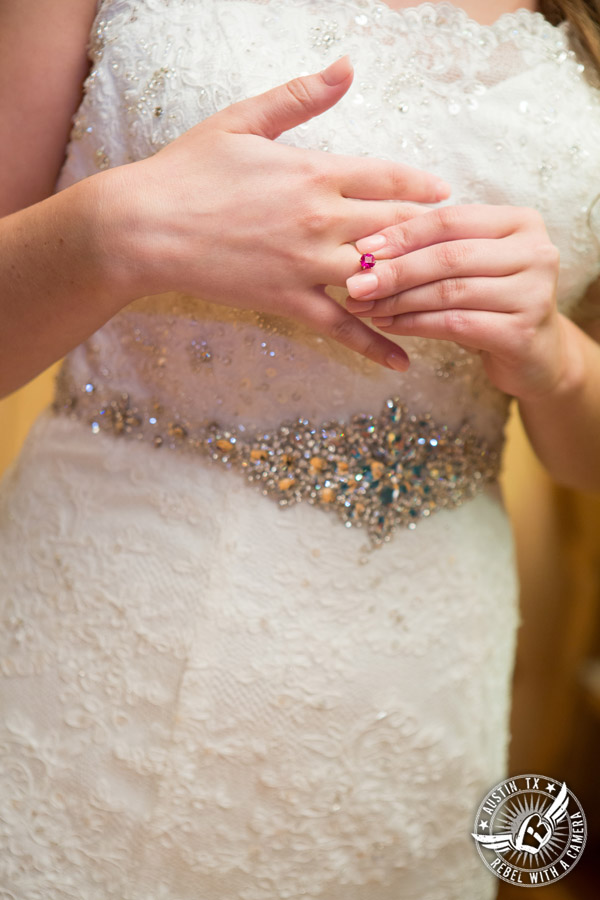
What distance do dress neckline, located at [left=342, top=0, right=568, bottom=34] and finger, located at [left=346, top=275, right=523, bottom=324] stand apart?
325 millimetres

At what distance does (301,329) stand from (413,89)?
263mm

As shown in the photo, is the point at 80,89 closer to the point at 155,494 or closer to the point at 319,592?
the point at 155,494

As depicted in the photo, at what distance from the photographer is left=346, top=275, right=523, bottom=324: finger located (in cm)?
67

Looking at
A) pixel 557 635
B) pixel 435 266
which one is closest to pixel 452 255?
pixel 435 266

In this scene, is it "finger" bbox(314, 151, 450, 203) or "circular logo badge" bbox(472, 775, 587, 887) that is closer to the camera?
"finger" bbox(314, 151, 450, 203)

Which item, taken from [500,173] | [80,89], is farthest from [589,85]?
[80,89]

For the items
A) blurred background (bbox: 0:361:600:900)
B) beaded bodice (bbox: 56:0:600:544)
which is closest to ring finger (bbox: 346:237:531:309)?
beaded bodice (bbox: 56:0:600:544)

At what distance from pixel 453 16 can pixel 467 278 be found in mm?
343

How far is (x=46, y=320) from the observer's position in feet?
2.40

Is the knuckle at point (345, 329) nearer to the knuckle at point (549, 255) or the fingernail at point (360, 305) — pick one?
the fingernail at point (360, 305)

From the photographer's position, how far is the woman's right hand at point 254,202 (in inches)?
25.7

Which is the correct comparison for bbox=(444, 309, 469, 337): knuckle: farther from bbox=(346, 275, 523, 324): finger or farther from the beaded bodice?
the beaded bodice

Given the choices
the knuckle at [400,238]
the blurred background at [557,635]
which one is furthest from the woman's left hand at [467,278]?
the blurred background at [557,635]

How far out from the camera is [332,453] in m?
0.83
